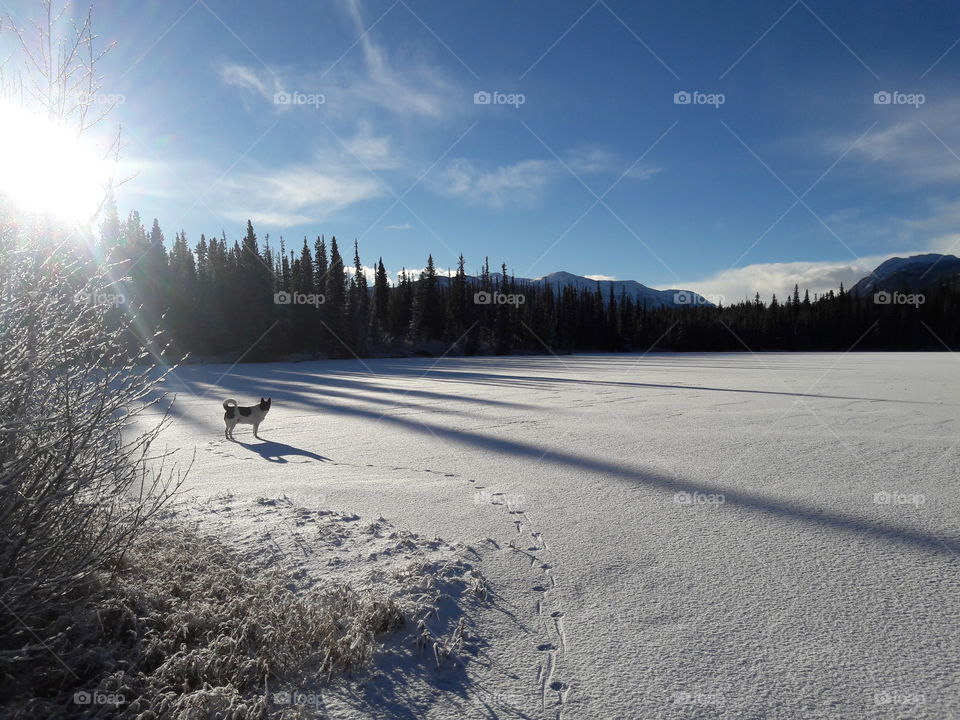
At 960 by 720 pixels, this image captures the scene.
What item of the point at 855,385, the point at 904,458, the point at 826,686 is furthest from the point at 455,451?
the point at 855,385

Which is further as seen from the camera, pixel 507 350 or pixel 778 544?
pixel 507 350

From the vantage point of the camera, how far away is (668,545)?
12.1 ft

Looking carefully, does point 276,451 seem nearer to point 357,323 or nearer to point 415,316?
point 357,323

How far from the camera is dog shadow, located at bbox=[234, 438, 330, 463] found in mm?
6586

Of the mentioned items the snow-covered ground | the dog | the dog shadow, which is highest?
the dog

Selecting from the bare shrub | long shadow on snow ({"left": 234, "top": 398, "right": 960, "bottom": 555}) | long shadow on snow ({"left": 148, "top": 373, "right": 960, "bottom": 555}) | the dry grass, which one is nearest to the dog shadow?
long shadow on snow ({"left": 148, "top": 373, "right": 960, "bottom": 555})

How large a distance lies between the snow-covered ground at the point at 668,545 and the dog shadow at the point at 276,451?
6 centimetres

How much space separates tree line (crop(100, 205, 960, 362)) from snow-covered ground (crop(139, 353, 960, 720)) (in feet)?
11.0

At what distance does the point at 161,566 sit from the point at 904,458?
25.5 ft

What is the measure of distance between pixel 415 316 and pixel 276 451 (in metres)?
53.2

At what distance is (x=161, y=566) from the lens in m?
3.11

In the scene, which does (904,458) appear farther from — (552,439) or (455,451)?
(455,451)

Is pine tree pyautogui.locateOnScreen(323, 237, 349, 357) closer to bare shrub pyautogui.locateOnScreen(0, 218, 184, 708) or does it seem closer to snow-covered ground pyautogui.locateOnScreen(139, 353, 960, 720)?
snow-covered ground pyautogui.locateOnScreen(139, 353, 960, 720)

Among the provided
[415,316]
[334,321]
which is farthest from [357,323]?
[415,316]
